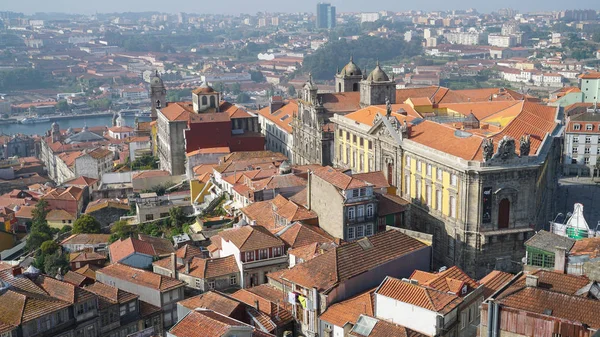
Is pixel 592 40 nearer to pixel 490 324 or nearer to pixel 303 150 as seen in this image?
pixel 303 150

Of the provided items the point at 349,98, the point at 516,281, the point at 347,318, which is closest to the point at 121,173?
the point at 349,98

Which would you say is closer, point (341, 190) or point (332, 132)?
point (341, 190)

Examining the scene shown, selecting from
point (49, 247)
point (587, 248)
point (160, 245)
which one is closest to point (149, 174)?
point (49, 247)

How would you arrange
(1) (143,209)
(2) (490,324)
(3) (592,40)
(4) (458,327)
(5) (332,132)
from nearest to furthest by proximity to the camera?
(2) (490,324), (4) (458,327), (1) (143,209), (5) (332,132), (3) (592,40)

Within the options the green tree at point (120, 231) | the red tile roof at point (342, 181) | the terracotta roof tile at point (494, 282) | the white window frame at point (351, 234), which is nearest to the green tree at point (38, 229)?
the green tree at point (120, 231)

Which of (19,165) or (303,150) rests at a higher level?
(303,150)

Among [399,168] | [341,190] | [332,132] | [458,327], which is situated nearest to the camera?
[458,327]

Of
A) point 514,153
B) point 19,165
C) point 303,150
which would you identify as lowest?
point 19,165
